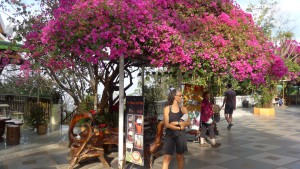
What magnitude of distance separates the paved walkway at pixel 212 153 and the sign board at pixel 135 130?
50cm

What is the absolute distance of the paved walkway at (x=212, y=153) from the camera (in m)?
Answer: 6.46

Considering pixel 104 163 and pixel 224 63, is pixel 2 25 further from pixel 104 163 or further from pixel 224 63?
pixel 224 63

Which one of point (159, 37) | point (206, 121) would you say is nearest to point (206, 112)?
point (206, 121)

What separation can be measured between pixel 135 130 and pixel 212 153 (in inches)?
98.2

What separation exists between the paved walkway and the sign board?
1.63 feet

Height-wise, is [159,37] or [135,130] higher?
[159,37]

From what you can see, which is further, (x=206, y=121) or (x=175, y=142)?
(x=206, y=121)

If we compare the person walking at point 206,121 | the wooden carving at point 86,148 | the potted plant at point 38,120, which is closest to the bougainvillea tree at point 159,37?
the wooden carving at point 86,148

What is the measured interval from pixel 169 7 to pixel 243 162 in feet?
12.2

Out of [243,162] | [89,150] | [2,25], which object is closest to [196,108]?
[243,162]

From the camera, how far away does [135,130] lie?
6.03 meters

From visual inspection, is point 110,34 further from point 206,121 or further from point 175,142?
point 206,121

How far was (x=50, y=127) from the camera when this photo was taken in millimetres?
11344

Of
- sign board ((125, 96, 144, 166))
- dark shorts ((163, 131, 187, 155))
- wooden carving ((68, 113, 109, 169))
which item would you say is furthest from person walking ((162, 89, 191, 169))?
wooden carving ((68, 113, 109, 169))
